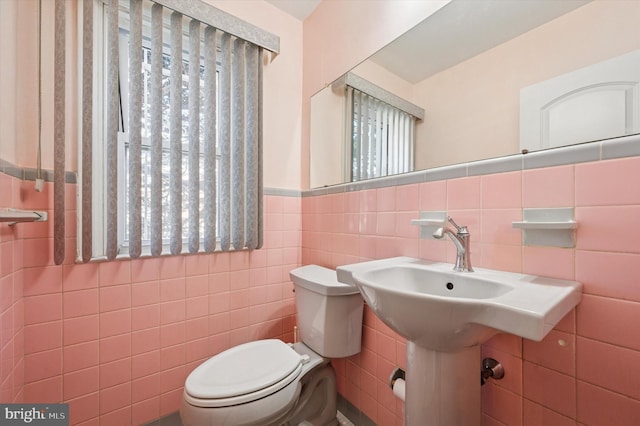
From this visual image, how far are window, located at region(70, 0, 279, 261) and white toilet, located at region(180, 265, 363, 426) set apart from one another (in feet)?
1.70

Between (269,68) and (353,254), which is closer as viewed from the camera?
(353,254)

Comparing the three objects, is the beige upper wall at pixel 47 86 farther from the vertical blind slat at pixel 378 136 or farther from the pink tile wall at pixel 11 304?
the vertical blind slat at pixel 378 136

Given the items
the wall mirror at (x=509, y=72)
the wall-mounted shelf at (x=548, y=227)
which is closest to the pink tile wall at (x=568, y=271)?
the wall-mounted shelf at (x=548, y=227)

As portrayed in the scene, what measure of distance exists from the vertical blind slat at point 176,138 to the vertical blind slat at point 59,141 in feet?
1.21

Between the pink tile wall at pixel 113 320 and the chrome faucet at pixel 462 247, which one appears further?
the pink tile wall at pixel 113 320

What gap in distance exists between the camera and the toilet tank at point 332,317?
1.15 metres

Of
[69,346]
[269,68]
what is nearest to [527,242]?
[269,68]

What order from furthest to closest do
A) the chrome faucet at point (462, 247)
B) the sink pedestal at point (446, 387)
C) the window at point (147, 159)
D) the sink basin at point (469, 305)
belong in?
1. the window at point (147, 159)
2. the chrome faucet at point (462, 247)
3. the sink pedestal at point (446, 387)
4. the sink basin at point (469, 305)

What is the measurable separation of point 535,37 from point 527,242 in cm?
63

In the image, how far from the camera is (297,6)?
5.24 ft

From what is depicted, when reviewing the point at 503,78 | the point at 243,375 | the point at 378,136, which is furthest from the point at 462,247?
the point at 243,375

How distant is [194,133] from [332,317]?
1.13m

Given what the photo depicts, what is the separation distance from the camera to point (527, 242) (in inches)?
29.0

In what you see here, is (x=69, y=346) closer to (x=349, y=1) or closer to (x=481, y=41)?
(x=481, y=41)
